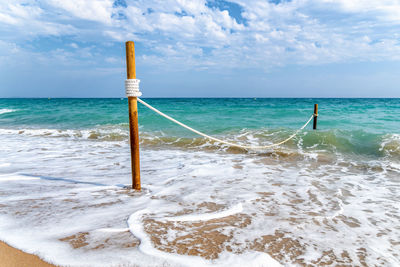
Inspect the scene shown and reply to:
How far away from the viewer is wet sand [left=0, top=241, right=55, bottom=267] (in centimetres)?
212

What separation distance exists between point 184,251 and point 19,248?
1456 mm

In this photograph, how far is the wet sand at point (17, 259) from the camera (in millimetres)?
2125

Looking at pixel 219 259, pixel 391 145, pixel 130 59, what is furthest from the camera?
pixel 391 145

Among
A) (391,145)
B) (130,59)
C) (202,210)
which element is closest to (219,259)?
(202,210)

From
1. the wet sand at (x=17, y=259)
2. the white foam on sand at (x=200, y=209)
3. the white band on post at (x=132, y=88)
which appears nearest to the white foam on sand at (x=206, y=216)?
the white foam on sand at (x=200, y=209)

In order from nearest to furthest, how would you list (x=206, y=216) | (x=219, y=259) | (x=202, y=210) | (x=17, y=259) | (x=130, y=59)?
(x=17, y=259), (x=219, y=259), (x=206, y=216), (x=202, y=210), (x=130, y=59)

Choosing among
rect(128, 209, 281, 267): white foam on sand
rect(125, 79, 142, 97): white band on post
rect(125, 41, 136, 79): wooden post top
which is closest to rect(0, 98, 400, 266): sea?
rect(128, 209, 281, 267): white foam on sand

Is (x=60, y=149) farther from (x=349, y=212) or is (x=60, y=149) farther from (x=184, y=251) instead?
(x=349, y=212)

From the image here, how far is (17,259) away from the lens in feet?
7.17

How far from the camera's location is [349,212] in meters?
3.61

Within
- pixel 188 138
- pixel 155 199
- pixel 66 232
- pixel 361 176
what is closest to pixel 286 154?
pixel 361 176

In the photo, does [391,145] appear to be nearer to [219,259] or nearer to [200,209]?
[200,209]

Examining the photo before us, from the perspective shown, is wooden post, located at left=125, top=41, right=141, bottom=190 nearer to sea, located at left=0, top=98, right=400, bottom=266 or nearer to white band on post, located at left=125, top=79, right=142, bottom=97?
white band on post, located at left=125, top=79, right=142, bottom=97

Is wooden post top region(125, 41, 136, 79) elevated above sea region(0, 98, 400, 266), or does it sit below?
above
